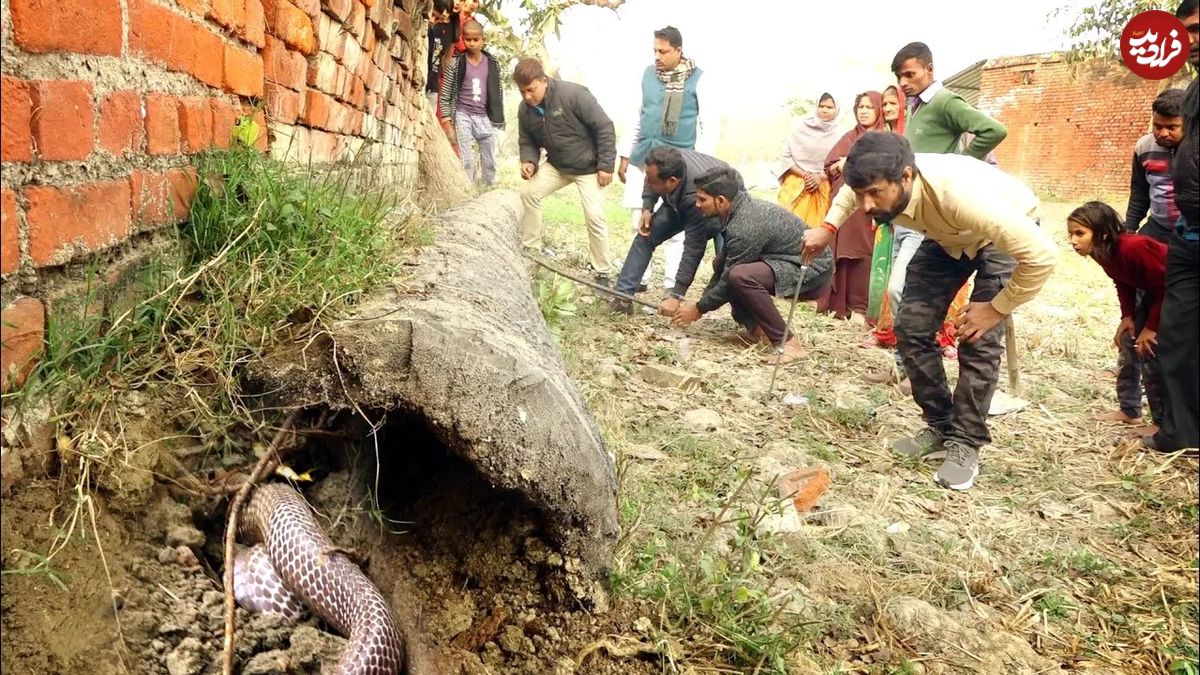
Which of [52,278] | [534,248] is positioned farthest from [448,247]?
[534,248]

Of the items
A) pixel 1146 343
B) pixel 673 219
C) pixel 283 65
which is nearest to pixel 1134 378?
pixel 1146 343

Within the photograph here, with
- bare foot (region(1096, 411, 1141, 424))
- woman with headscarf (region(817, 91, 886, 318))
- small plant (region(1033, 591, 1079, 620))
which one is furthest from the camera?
woman with headscarf (region(817, 91, 886, 318))

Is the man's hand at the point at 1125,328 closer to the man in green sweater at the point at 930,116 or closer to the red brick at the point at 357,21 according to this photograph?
the man in green sweater at the point at 930,116

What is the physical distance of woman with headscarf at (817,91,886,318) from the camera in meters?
6.18

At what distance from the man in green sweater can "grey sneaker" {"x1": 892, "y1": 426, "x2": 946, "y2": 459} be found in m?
1.02

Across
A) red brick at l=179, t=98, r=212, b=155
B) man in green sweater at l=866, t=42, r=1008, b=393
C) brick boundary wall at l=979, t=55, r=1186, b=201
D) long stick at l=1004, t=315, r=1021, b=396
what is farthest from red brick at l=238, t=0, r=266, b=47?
brick boundary wall at l=979, t=55, r=1186, b=201

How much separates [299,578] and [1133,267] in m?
3.97

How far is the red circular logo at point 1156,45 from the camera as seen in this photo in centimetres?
184

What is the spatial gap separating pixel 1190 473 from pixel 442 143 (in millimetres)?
5439

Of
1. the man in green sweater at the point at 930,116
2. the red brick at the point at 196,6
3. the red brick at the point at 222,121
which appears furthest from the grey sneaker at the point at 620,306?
the red brick at the point at 196,6

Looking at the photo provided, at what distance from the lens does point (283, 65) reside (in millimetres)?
2418

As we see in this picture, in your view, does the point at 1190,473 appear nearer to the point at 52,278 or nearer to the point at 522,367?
the point at 522,367

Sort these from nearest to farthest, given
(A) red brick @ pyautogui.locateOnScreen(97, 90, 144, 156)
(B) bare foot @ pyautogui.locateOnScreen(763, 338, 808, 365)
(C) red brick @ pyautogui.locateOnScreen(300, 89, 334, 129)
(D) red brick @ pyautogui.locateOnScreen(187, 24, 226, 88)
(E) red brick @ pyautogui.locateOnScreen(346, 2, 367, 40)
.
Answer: (A) red brick @ pyautogui.locateOnScreen(97, 90, 144, 156), (D) red brick @ pyautogui.locateOnScreen(187, 24, 226, 88), (C) red brick @ pyautogui.locateOnScreen(300, 89, 334, 129), (E) red brick @ pyautogui.locateOnScreen(346, 2, 367, 40), (B) bare foot @ pyautogui.locateOnScreen(763, 338, 808, 365)

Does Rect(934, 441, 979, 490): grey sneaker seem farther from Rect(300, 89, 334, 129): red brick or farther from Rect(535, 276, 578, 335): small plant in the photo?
Rect(300, 89, 334, 129): red brick
